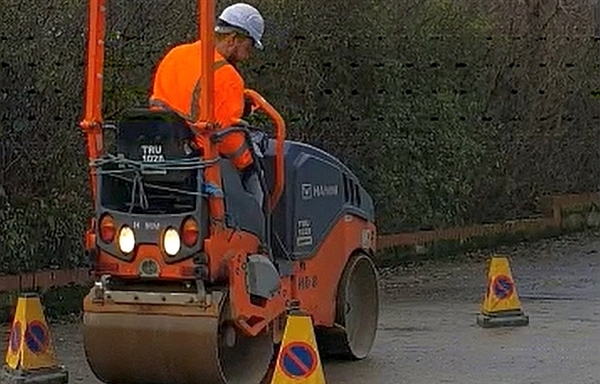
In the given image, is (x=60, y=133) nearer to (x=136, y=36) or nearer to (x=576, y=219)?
(x=136, y=36)

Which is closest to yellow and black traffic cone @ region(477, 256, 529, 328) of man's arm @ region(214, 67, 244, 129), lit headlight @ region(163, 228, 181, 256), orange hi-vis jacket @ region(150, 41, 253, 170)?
orange hi-vis jacket @ region(150, 41, 253, 170)

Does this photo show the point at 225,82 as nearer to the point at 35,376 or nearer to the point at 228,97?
the point at 228,97

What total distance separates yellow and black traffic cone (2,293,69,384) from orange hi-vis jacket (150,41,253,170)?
1632 millimetres

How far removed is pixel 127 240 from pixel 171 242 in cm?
30

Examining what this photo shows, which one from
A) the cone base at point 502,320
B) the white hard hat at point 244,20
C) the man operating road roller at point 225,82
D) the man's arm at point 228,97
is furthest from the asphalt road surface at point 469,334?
the white hard hat at point 244,20

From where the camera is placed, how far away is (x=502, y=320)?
1223cm

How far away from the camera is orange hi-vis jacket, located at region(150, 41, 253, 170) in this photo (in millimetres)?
8727

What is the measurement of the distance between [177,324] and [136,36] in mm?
5464

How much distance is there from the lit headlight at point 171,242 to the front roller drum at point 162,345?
0.34 metres

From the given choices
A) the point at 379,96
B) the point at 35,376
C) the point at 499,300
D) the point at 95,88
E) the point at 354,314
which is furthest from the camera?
the point at 379,96

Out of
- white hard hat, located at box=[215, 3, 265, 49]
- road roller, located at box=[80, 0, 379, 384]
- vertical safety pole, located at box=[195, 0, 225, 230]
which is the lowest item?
road roller, located at box=[80, 0, 379, 384]

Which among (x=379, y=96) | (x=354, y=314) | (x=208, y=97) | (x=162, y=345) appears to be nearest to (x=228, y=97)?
(x=208, y=97)

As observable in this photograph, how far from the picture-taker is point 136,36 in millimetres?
13477

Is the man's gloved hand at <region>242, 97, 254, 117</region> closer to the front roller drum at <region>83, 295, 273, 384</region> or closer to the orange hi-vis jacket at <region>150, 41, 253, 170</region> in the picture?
the orange hi-vis jacket at <region>150, 41, 253, 170</region>
